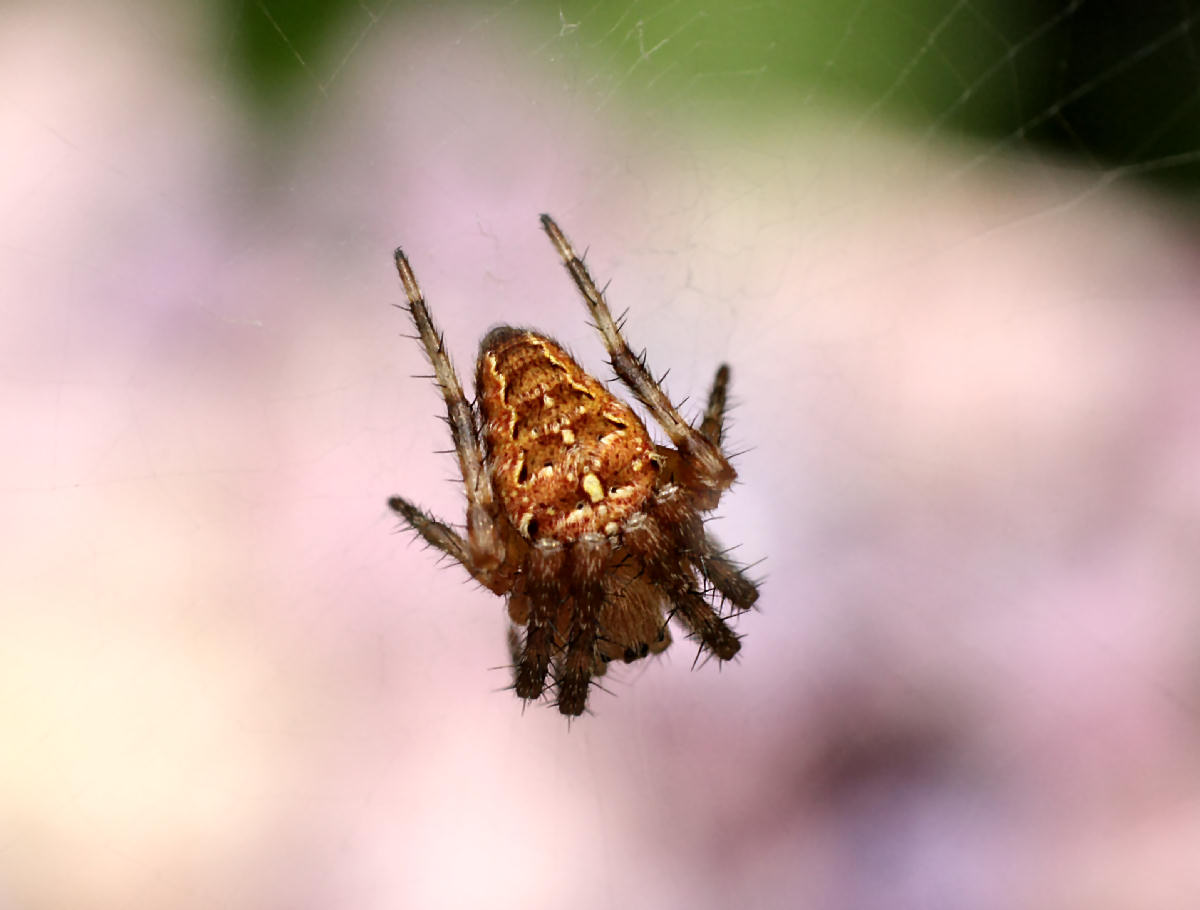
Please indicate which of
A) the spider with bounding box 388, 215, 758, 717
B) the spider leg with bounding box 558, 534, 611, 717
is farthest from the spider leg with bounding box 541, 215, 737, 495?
the spider leg with bounding box 558, 534, 611, 717

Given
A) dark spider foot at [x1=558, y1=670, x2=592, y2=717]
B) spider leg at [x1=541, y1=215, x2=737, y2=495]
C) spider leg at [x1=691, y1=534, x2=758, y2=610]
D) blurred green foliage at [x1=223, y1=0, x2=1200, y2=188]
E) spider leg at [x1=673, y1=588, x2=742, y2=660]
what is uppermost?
blurred green foliage at [x1=223, y1=0, x2=1200, y2=188]

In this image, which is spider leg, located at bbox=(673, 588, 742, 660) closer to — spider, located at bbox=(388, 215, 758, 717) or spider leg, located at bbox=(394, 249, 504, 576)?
spider, located at bbox=(388, 215, 758, 717)

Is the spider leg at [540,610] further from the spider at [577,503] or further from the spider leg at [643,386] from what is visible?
the spider leg at [643,386]

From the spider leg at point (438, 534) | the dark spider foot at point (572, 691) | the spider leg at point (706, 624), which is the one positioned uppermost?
the spider leg at point (438, 534)

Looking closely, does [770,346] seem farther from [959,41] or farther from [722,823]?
[722,823]

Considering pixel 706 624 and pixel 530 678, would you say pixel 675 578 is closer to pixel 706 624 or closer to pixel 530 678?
pixel 706 624

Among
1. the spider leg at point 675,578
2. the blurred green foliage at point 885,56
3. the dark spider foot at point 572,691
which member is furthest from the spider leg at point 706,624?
the blurred green foliage at point 885,56
